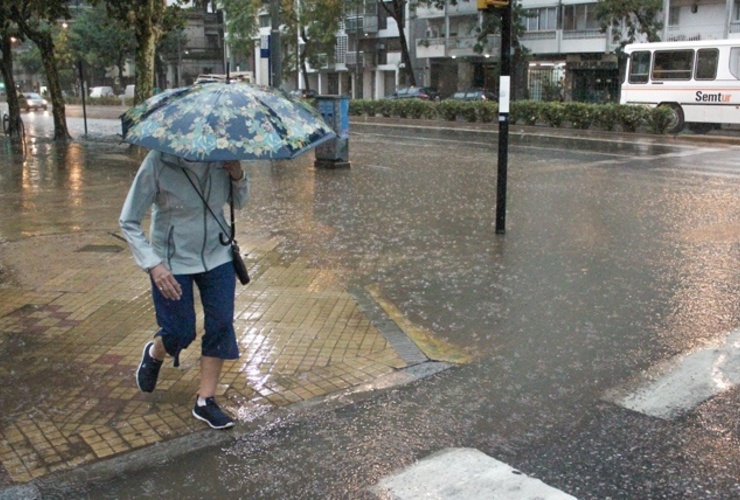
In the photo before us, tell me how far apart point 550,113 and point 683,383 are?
77.8 feet

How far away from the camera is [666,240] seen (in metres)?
9.15

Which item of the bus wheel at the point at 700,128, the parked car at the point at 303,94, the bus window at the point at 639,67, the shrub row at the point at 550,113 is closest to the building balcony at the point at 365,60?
the parked car at the point at 303,94

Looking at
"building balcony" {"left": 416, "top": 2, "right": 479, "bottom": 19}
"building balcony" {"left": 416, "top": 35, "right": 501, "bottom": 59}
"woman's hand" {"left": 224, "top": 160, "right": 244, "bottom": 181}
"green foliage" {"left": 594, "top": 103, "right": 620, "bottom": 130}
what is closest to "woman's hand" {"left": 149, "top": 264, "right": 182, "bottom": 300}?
"woman's hand" {"left": 224, "top": 160, "right": 244, "bottom": 181}

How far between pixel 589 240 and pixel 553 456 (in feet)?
18.1

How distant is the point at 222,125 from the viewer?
12.8ft

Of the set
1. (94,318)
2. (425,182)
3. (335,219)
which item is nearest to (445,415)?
(94,318)

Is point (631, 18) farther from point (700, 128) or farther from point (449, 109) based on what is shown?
point (700, 128)

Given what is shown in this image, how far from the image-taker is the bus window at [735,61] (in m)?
23.5

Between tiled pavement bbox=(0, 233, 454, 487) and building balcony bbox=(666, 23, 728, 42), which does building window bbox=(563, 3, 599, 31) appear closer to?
building balcony bbox=(666, 23, 728, 42)

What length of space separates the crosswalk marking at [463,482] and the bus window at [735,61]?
23.1 metres

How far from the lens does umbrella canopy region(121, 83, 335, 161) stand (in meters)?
3.82

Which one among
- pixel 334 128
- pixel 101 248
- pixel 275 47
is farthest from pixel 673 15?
pixel 101 248

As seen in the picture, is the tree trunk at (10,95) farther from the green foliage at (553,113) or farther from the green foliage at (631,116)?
the green foliage at (631,116)

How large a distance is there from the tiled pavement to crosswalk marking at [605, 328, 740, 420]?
4.85ft
